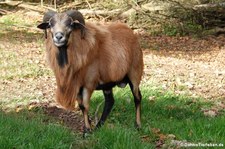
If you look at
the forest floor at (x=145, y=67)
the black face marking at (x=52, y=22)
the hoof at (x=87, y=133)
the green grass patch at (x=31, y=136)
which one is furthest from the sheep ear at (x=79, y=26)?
the forest floor at (x=145, y=67)

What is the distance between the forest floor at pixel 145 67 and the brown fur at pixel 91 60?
0.97 metres

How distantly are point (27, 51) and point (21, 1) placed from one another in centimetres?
650

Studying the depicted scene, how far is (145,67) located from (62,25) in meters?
6.61

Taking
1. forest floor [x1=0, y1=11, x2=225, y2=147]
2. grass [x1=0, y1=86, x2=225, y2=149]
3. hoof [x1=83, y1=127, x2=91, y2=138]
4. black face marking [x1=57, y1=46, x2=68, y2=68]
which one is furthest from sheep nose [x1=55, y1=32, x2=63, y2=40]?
forest floor [x1=0, y1=11, x2=225, y2=147]

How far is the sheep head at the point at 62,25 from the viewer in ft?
19.6

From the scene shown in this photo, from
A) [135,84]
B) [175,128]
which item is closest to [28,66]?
[135,84]

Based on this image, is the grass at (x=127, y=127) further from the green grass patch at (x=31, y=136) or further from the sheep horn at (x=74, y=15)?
the sheep horn at (x=74, y=15)

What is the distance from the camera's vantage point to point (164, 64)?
516 inches

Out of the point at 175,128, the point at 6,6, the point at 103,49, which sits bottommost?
the point at 6,6

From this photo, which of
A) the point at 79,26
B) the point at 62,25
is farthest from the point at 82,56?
the point at 62,25

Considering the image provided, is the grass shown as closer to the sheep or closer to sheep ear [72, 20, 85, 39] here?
the sheep

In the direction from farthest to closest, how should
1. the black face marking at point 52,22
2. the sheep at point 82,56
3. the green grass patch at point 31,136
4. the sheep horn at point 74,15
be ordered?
the sheep horn at point 74,15, the sheep at point 82,56, the black face marking at point 52,22, the green grass patch at point 31,136

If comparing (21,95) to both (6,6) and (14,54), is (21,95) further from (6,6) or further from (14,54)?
(6,6)

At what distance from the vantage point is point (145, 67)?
12.5 meters
